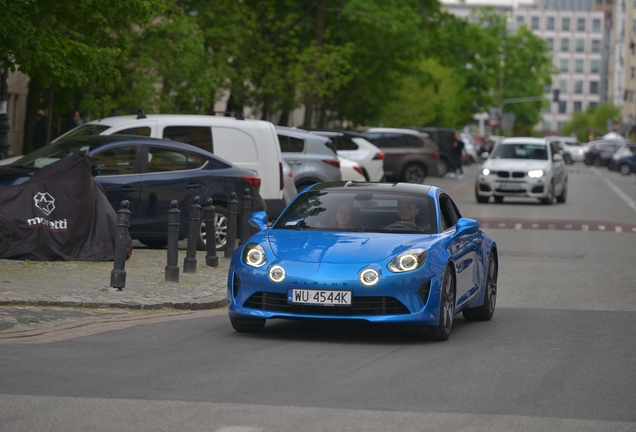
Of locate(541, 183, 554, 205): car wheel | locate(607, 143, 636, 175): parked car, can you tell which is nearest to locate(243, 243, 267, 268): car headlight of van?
locate(541, 183, 554, 205): car wheel

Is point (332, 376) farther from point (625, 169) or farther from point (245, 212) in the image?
point (625, 169)

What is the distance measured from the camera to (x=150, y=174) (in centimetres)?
1727

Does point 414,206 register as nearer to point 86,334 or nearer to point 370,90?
point 86,334

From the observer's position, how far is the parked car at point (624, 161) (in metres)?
71.1

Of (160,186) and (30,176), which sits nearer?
(30,176)

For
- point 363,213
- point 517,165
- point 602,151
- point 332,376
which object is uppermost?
point 602,151

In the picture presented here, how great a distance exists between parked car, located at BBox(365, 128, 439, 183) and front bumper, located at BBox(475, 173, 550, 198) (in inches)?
321

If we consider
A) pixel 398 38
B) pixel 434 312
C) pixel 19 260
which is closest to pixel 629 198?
pixel 398 38

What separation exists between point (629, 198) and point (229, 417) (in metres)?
35.7

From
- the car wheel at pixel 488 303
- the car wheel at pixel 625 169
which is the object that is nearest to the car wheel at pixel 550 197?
the car wheel at pixel 488 303

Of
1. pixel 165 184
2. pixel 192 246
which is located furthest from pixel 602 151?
pixel 192 246

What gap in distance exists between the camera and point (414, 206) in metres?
11.0

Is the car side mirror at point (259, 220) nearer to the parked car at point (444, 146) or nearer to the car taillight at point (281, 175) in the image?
the car taillight at point (281, 175)

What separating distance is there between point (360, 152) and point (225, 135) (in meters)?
16.1
